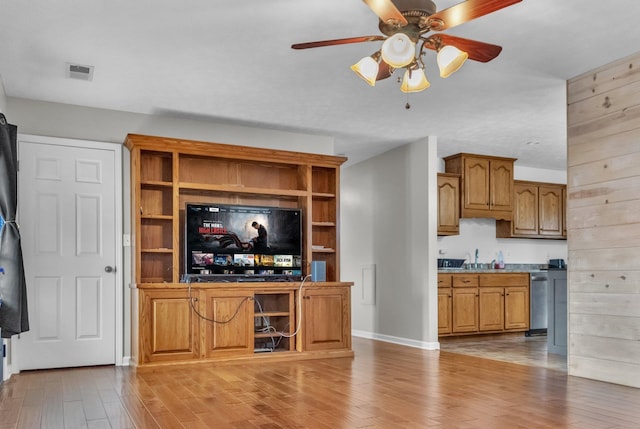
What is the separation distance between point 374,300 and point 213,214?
289cm

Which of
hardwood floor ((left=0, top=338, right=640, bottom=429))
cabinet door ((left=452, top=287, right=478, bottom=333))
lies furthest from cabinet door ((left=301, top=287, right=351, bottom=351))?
cabinet door ((left=452, top=287, right=478, bottom=333))

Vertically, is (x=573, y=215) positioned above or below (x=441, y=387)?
above

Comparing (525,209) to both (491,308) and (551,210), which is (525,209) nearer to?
(551,210)

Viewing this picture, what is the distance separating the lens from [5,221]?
4047 mm

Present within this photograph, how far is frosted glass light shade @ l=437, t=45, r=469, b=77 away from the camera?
8.88 ft

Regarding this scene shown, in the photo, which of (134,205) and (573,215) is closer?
(573,215)

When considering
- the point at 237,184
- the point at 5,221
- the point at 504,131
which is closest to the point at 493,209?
the point at 504,131

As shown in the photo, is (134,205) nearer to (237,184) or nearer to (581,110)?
(237,184)

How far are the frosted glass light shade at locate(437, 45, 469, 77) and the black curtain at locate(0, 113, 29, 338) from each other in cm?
319

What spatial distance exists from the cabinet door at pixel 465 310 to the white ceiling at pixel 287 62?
7.06 ft

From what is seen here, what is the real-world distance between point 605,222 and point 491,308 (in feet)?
10.9

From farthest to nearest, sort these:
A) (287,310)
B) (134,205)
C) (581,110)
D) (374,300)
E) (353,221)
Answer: (353,221) < (374,300) < (287,310) < (134,205) < (581,110)

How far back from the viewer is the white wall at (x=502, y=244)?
7.99m

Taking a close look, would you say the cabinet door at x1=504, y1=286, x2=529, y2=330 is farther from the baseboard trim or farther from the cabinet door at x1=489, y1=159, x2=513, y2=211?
the baseboard trim
